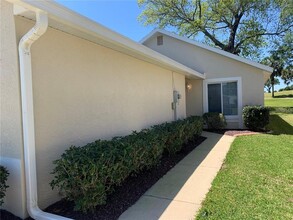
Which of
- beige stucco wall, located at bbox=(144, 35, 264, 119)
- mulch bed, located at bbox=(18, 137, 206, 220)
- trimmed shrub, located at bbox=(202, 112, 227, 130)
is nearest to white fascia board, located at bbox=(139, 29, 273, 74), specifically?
beige stucco wall, located at bbox=(144, 35, 264, 119)

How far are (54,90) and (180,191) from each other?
286 centimetres

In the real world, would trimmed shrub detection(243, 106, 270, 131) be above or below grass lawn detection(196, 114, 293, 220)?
above

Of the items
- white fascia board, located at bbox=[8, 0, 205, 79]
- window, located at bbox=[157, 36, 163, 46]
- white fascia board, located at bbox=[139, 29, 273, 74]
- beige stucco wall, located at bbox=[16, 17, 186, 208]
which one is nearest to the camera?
white fascia board, located at bbox=[8, 0, 205, 79]

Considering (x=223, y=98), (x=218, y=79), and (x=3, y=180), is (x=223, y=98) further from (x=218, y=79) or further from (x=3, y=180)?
(x=3, y=180)

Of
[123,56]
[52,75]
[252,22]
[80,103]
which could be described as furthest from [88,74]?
[252,22]

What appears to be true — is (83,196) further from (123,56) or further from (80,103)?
(123,56)

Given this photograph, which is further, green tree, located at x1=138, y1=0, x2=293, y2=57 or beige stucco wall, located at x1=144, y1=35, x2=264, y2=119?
green tree, located at x1=138, y1=0, x2=293, y2=57

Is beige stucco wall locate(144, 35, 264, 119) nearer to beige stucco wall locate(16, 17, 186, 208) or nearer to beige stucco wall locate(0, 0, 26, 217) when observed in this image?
beige stucco wall locate(16, 17, 186, 208)

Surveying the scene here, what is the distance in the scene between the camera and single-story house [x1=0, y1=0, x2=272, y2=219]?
319 cm

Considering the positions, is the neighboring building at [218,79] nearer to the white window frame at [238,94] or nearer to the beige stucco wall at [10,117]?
the white window frame at [238,94]

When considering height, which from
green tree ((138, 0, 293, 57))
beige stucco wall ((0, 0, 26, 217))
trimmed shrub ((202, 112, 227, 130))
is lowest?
trimmed shrub ((202, 112, 227, 130))

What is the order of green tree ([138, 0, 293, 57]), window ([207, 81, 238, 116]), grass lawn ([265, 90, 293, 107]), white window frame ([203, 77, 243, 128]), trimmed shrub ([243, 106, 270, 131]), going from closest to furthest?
1. trimmed shrub ([243, 106, 270, 131])
2. white window frame ([203, 77, 243, 128])
3. window ([207, 81, 238, 116])
4. green tree ([138, 0, 293, 57])
5. grass lawn ([265, 90, 293, 107])

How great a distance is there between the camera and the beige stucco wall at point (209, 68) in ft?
38.2

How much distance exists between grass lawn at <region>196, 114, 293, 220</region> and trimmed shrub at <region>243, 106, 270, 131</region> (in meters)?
3.84
